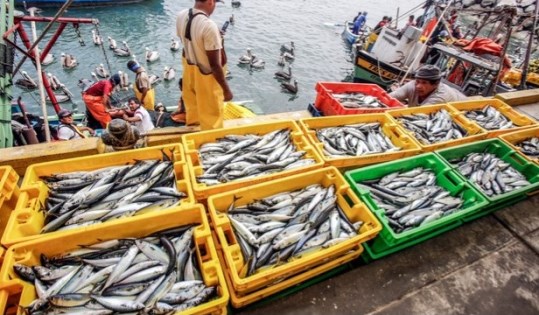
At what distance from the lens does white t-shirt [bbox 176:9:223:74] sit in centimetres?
380

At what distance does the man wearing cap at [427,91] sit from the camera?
4.95 meters

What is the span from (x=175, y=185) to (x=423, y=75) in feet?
14.9

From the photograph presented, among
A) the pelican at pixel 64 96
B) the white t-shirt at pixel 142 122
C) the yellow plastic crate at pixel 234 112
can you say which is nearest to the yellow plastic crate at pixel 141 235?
the yellow plastic crate at pixel 234 112

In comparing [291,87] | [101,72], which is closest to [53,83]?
[101,72]

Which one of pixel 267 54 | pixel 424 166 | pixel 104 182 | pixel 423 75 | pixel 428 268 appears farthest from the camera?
pixel 267 54

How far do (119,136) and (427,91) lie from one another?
16.8 ft

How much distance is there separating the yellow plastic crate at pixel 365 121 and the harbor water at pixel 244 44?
Result: 29.4ft

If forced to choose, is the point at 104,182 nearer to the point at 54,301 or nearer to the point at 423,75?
the point at 54,301

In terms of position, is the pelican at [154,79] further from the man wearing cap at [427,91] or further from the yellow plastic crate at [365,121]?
the yellow plastic crate at [365,121]

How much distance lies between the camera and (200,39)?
3.89 meters

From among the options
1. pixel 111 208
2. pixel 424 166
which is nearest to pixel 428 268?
pixel 424 166

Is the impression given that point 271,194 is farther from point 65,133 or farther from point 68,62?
point 68,62

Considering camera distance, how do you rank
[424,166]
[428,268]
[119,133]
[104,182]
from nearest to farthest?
[104,182], [428,268], [119,133], [424,166]

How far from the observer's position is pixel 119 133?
10.5ft
